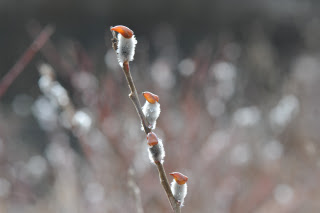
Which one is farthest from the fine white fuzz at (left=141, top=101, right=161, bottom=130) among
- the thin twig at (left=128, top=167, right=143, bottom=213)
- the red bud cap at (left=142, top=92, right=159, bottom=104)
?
the thin twig at (left=128, top=167, right=143, bottom=213)

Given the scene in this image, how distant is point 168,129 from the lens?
1.57 metres

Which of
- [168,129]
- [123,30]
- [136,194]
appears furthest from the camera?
[168,129]

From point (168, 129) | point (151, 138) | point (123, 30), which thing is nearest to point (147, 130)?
point (151, 138)

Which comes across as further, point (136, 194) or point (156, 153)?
point (136, 194)

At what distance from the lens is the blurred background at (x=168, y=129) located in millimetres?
1395

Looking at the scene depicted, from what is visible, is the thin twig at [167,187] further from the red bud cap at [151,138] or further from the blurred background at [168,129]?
the blurred background at [168,129]

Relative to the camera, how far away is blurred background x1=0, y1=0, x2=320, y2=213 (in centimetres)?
139

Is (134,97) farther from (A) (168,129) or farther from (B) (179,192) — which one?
(A) (168,129)

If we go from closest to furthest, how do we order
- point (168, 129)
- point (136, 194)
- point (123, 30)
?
point (123, 30) → point (136, 194) → point (168, 129)

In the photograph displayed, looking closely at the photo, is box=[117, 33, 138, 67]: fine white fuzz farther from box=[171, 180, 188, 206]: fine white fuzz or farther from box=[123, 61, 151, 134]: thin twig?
box=[171, 180, 188, 206]: fine white fuzz

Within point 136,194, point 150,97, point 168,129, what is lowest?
point 136,194

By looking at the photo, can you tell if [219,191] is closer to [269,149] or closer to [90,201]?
[269,149]

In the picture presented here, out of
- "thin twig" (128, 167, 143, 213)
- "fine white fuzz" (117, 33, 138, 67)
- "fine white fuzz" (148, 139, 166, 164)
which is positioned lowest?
"thin twig" (128, 167, 143, 213)

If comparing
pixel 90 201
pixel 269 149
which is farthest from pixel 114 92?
pixel 269 149
